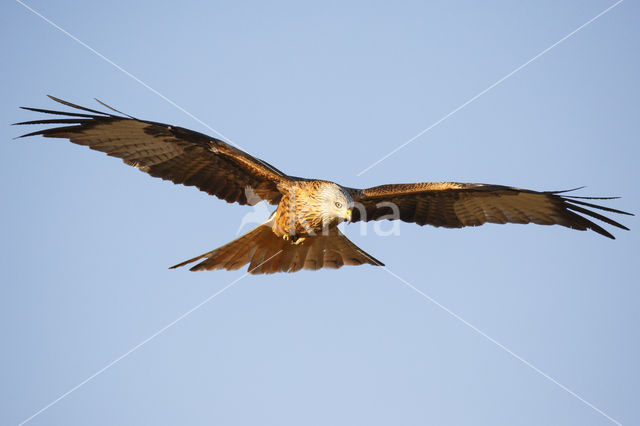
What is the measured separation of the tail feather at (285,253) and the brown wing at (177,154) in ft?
1.57

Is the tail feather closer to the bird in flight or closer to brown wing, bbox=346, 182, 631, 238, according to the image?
the bird in flight

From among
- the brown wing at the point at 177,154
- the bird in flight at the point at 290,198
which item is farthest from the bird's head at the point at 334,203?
the brown wing at the point at 177,154

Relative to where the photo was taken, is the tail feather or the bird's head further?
the tail feather

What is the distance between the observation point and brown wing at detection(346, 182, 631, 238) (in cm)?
870

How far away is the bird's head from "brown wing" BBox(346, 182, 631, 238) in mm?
570

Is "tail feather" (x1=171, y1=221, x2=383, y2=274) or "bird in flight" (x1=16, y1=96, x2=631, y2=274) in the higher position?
"bird in flight" (x1=16, y1=96, x2=631, y2=274)

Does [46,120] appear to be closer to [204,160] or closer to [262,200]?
[204,160]

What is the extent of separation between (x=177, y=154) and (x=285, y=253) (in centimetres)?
176

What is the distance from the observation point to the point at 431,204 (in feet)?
30.6

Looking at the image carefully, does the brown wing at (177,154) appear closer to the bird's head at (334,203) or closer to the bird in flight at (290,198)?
the bird in flight at (290,198)

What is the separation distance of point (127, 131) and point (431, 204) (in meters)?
3.87

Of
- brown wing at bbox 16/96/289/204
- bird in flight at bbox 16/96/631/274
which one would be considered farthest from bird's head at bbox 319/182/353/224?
brown wing at bbox 16/96/289/204

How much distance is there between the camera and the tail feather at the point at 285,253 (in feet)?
28.1

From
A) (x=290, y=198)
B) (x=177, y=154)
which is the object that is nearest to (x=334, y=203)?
(x=290, y=198)
